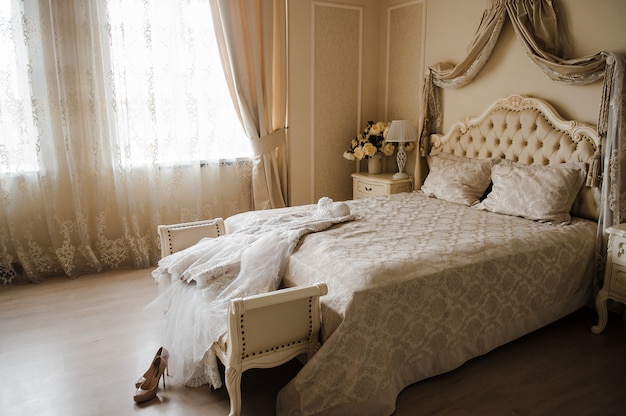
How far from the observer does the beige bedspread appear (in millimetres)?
2059

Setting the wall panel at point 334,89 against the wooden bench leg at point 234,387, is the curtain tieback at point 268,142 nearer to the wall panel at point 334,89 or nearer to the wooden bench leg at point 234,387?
the wall panel at point 334,89

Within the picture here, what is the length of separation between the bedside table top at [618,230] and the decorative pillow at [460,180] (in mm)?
981

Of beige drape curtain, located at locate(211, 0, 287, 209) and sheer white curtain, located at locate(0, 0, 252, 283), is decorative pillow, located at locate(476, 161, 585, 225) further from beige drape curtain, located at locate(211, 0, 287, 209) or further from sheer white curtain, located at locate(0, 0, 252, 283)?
sheer white curtain, located at locate(0, 0, 252, 283)

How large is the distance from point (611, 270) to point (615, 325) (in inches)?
17.6

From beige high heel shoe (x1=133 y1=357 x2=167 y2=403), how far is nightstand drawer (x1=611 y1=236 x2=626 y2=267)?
8.46 feet

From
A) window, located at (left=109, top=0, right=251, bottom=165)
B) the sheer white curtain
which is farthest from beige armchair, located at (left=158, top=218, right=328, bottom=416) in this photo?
window, located at (left=109, top=0, right=251, bottom=165)

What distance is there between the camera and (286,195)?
15.6 ft

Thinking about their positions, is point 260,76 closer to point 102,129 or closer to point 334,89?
point 334,89

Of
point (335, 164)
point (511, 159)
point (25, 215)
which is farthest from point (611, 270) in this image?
point (25, 215)

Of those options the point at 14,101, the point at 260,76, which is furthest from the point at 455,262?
the point at 14,101

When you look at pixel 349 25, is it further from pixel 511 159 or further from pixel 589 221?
pixel 589 221

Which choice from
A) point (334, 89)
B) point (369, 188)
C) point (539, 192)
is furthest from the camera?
point (334, 89)

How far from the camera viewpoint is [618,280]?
2760mm

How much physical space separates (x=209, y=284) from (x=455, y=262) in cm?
124
